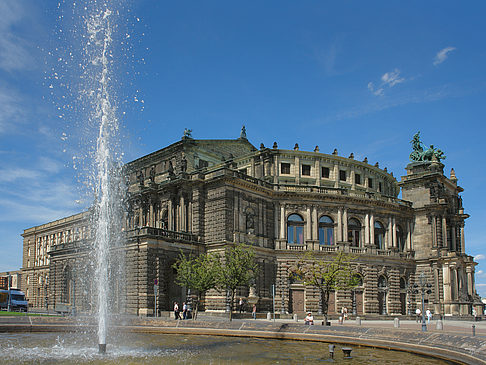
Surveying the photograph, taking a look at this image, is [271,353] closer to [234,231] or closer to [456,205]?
[234,231]

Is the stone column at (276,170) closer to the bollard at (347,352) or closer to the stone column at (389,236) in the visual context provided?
the stone column at (389,236)

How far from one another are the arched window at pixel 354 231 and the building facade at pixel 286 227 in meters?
0.13

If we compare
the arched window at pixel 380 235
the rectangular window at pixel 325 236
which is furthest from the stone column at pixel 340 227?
the arched window at pixel 380 235

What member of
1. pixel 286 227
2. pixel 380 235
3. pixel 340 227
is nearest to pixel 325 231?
pixel 340 227

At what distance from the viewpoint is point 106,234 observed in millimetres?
26828

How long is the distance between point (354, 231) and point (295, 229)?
800cm

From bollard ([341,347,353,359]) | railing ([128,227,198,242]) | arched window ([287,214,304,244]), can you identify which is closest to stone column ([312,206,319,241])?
arched window ([287,214,304,244])

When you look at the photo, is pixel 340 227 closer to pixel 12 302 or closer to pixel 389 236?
pixel 389 236

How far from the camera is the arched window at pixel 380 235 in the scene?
66.0 m

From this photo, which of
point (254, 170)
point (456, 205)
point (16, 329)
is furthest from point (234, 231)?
point (456, 205)

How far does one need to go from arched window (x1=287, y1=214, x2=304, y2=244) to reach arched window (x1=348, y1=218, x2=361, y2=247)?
6.54 m

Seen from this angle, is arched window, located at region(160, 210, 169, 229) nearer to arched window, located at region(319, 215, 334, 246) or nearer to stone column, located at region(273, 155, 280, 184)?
stone column, located at region(273, 155, 280, 184)

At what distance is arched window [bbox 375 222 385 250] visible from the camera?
217 feet

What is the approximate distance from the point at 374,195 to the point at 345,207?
557 cm
